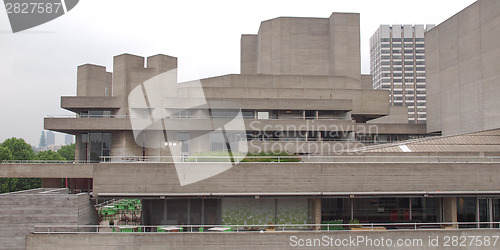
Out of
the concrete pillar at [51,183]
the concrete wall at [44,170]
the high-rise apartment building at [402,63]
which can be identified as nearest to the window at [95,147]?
the concrete pillar at [51,183]

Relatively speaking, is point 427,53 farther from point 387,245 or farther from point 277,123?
point 387,245

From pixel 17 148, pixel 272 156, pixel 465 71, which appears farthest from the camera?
pixel 17 148

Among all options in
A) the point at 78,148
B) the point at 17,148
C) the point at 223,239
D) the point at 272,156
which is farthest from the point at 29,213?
the point at 17,148

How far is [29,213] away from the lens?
77.5 ft

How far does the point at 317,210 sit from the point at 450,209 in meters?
8.07

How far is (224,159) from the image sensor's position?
80.2 ft

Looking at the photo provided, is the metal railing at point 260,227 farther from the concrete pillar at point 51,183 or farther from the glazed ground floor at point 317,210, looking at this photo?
the concrete pillar at point 51,183

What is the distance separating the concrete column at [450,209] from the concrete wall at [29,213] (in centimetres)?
2170

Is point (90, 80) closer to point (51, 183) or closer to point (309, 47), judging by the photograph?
point (51, 183)

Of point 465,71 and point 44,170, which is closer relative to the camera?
point 44,170

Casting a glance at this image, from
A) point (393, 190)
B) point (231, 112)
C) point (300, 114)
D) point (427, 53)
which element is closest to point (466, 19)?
point (427, 53)

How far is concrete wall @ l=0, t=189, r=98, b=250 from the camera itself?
23.4 meters

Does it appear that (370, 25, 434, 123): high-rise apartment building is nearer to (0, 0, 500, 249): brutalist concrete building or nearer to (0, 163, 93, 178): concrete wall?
(0, 0, 500, 249): brutalist concrete building

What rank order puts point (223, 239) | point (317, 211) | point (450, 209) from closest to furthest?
1. point (223, 239)
2. point (317, 211)
3. point (450, 209)
